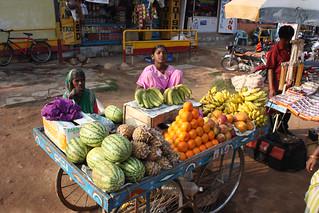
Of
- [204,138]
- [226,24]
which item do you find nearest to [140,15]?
[226,24]

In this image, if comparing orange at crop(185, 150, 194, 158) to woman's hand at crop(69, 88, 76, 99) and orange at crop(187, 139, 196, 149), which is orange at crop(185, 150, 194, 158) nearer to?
orange at crop(187, 139, 196, 149)

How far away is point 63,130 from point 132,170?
0.76m

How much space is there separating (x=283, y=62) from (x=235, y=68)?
6517mm

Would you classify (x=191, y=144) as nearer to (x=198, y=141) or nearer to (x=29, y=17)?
(x=198, y=141)

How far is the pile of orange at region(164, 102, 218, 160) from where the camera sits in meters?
2.75

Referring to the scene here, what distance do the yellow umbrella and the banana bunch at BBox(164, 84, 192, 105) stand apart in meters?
2.06

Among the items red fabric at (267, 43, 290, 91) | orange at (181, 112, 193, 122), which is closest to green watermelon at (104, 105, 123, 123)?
orange at (181, 112, 193, 122)

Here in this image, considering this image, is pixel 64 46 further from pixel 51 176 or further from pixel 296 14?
pixel 296 14

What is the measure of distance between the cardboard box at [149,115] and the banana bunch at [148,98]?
0.05 metres

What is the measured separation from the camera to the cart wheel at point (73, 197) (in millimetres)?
3246

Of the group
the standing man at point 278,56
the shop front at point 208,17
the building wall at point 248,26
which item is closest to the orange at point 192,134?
the standing man at point 278,56

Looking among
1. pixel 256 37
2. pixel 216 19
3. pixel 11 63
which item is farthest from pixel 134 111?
pixel 256 37

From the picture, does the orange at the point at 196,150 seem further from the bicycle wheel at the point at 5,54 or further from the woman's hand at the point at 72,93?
the bicycle wheel at the point at 5,54

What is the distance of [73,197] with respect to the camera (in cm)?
369
